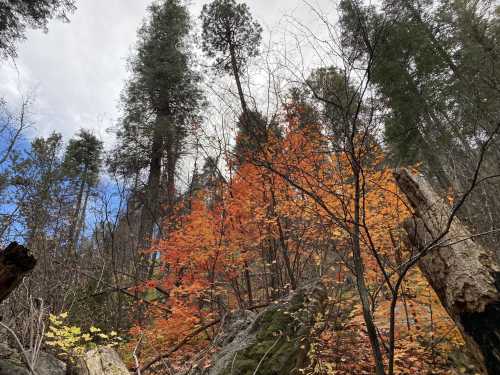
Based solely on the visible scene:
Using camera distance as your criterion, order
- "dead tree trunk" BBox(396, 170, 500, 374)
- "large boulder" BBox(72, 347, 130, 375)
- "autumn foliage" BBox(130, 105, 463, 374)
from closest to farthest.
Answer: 1. "dead tree trunk" BBox(396, 170, 500, 374)
2. "large boulder" BBox(72, 347, 130, 375)
3. "autumn foliage" BBox(130, 105, 463, 374)

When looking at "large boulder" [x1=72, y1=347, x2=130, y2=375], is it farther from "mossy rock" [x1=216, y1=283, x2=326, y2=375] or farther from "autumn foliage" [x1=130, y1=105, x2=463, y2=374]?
"autumn foliage" [x1=130, y1=105, x2=463, y2=374]

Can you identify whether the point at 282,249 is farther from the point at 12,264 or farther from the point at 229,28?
the point at 229,28

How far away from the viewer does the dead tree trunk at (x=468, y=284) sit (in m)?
2.51

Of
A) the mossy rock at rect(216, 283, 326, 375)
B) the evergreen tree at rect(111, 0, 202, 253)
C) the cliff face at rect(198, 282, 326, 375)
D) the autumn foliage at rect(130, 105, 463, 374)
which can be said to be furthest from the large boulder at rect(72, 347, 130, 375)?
the evergreen tree at rect(111, 0, 202, 253)

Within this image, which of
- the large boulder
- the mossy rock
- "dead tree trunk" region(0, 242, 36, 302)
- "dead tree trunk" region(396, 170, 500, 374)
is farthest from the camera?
the large boulder

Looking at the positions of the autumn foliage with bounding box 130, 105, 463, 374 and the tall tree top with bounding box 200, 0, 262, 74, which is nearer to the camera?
the autumn foliage with bounding box 130, 105, 463, 374

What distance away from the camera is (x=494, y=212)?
7277mm

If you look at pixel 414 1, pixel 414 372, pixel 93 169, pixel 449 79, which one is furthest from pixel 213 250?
pixel 93 169

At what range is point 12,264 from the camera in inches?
67.0

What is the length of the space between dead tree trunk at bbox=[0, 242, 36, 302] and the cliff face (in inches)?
90.8

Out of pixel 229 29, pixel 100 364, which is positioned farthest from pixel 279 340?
pixel 229 29

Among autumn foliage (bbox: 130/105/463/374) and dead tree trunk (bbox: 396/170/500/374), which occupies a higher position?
autumn foliage (bbox: 130/105/463/374)

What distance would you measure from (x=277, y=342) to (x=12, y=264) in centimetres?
284

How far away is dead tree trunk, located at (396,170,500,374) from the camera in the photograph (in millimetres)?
2514
